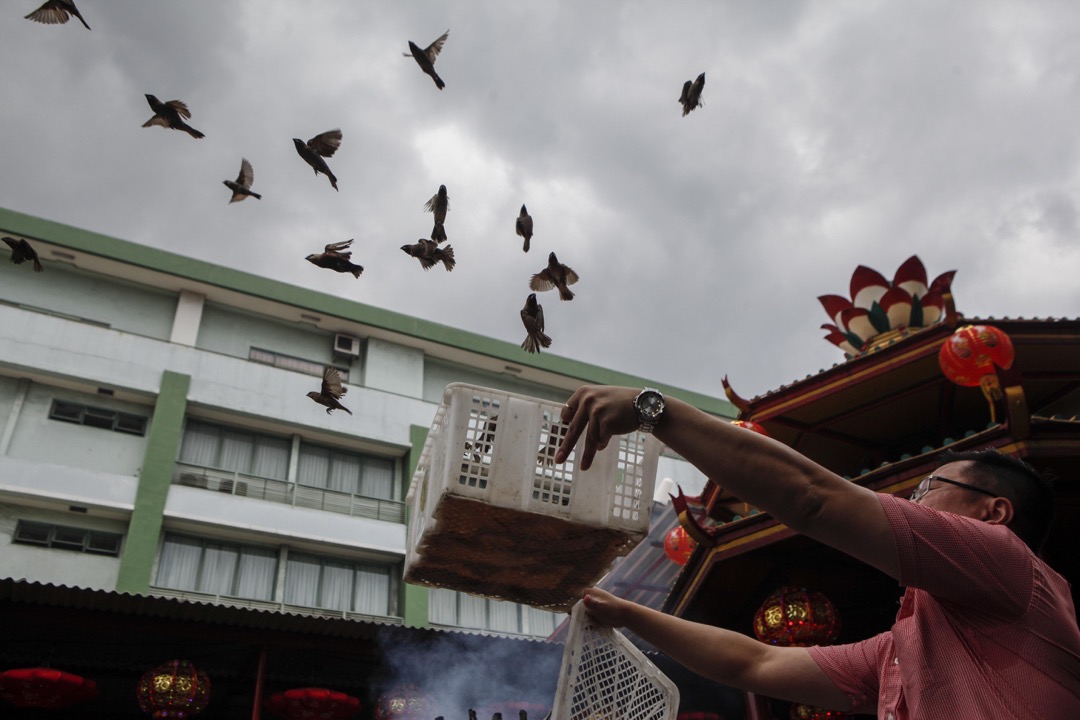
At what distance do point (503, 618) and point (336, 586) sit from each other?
12.9 feet

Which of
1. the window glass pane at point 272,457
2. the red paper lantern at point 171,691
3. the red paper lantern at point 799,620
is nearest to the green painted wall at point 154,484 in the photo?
the window glass pane at point 272,457

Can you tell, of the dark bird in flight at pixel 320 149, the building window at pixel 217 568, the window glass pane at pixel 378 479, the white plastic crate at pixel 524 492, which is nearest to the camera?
the white plastic crate at pixel 524 492

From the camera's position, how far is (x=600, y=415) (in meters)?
2.12

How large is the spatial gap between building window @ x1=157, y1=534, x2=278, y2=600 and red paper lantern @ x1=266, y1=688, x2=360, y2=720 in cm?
942

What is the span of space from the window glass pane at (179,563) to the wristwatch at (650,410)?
17886 mm

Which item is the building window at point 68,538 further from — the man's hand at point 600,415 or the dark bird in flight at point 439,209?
the man's hand at point 600,415

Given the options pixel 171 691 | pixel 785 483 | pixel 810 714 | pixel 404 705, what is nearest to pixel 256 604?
pixel 171 691

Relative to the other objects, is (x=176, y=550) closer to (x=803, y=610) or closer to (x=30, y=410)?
(x=30, y=410)

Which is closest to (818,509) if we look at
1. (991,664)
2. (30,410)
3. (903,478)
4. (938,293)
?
(991,664)

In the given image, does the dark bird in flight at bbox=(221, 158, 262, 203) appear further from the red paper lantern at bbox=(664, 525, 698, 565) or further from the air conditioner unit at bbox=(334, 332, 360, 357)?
the air conditioner unit at bbox=(334, 332, 360, 357)

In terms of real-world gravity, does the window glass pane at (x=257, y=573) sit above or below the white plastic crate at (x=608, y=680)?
above

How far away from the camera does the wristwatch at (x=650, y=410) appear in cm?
207

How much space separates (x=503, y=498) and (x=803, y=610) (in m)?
5.57

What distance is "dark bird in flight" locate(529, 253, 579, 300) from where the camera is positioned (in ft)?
22.0
